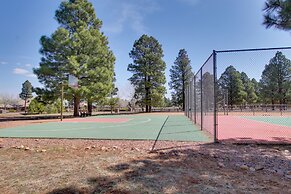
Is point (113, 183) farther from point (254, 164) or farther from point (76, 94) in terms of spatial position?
point (76, 94)

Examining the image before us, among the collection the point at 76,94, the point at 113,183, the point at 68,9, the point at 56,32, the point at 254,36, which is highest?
the point at 68,9

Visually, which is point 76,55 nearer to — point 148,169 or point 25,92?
point 148,169

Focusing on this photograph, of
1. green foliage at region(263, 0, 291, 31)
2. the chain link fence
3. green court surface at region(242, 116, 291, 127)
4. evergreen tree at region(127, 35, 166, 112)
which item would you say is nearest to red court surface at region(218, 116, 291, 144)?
the chain link fence

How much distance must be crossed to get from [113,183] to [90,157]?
62.2 inches

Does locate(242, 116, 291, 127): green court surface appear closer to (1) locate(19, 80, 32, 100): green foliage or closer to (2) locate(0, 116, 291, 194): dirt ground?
(2) locate(0, 116, 291, 194): dirt ground

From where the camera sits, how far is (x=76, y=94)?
790 inches

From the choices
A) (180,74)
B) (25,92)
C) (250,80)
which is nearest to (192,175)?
(250,80)

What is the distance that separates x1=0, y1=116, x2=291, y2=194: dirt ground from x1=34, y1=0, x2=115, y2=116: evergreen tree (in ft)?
50.1

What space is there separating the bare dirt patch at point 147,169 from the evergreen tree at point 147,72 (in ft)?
88.9

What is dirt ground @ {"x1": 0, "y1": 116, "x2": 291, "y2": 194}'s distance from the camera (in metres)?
2.84

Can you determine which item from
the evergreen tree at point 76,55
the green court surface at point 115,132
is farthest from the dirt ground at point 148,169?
the evergreen tree at point 76,55

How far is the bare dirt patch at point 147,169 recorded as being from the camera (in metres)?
2.83

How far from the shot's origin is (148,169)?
11.8ft

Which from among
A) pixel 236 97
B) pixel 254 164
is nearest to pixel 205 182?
pixel 254 164
